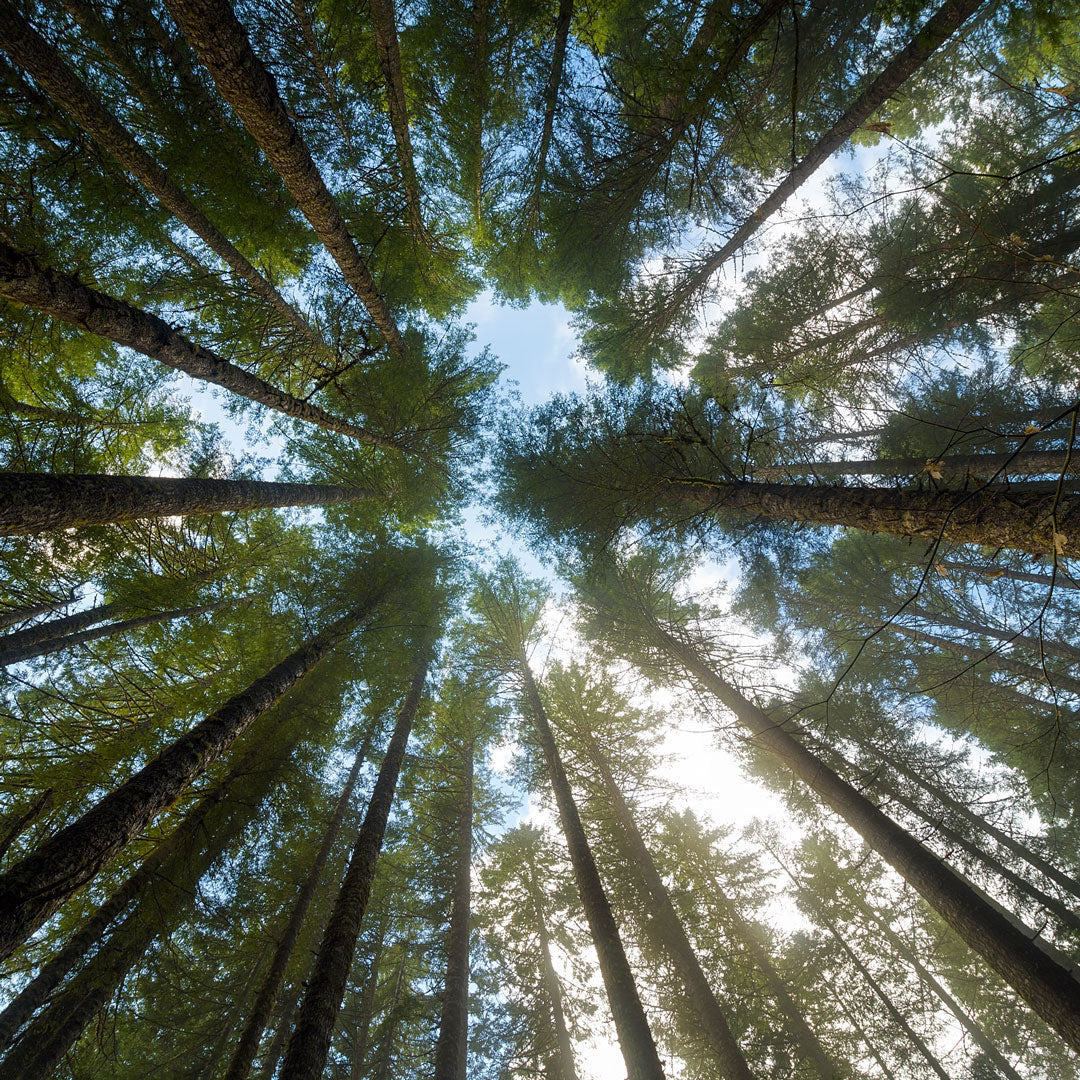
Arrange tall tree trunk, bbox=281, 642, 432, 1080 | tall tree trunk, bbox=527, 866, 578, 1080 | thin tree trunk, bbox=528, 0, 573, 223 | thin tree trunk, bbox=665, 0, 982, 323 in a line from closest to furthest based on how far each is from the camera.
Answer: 1. tall tree trunk, bbox=281, 642, 432, 1080
2. thin tree trunk, bbox=665, 0, 982, 323
3. thin tree trunk, bbox=528, 0, 573, 223
4. tall tree trunk, bbox=527, 866, 578, 1080

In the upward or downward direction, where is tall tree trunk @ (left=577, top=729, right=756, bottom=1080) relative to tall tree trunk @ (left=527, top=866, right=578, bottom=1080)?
downward

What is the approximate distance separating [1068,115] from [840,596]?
10.8 m

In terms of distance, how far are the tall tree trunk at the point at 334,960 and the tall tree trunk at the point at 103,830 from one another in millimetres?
2057

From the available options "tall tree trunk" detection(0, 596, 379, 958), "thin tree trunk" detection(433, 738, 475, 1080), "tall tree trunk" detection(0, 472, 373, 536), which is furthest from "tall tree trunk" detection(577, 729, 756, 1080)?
"tall tree trunk" detection(0, 472, 373, 536)

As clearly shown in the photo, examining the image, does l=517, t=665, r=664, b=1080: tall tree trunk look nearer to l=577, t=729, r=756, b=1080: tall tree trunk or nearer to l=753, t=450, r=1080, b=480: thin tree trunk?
l=577, t=729, r=756, b=1080: tall tree trunk

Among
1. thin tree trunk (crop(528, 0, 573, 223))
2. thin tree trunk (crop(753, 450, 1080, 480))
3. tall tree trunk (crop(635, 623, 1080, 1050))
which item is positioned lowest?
tall tree trunk (crop(635, 623, 1080, 1050))

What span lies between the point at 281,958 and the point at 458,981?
2.56 metres

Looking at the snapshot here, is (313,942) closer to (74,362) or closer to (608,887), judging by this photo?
(608,887)

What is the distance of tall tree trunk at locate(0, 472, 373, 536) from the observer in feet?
12.1

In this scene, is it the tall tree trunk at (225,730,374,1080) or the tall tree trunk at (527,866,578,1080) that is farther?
the tall tree trunk at (527,866,578,1080)

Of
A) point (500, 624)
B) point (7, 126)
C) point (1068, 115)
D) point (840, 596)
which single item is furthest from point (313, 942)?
point (1068, 115)

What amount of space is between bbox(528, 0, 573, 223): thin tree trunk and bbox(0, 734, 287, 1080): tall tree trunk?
10.7 metres

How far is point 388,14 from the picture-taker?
4.81 m

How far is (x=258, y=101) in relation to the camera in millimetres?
4203
